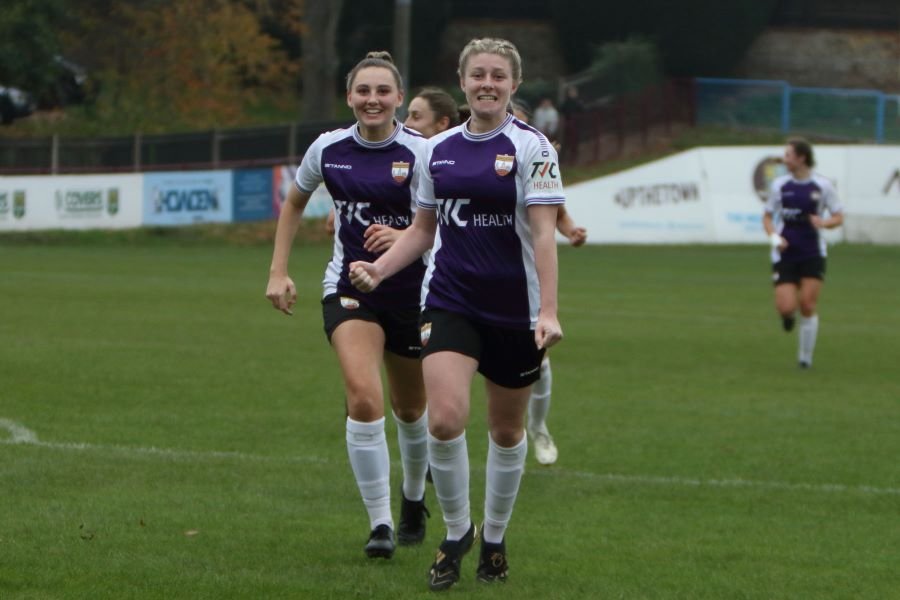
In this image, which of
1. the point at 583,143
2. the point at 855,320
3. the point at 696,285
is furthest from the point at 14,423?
the point at 583,143

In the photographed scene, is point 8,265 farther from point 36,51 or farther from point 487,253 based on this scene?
point 487,253

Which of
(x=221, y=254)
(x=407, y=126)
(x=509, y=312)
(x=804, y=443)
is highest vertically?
(x=407, y=126)

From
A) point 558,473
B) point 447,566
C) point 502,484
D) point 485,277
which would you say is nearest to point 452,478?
point 502,484

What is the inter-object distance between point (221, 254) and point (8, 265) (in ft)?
18.6

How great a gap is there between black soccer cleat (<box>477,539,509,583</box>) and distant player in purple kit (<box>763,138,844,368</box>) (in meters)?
9.77

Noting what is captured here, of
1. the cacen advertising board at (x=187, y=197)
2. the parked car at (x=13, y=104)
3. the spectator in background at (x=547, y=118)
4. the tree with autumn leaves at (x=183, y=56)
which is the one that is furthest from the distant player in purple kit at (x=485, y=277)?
the parked car at (x=13, y=104)

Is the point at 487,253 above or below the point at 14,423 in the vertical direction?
above

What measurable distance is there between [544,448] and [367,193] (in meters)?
3.13

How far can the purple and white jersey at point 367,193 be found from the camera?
24.0 ft

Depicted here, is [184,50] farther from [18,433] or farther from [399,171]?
[399,171]

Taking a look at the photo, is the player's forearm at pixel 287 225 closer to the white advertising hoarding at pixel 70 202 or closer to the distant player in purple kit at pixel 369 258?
the distant player in purple kit at pixel 369 258

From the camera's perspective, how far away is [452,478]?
669 cm

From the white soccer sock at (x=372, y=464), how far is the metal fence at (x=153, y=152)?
1154 inches

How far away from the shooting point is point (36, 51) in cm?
4191
